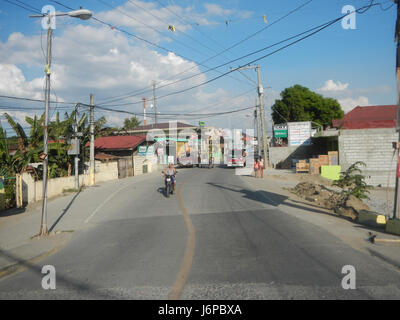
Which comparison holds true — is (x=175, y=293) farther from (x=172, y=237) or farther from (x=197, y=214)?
(x=197, y=214)

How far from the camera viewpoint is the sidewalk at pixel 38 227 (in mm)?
7488

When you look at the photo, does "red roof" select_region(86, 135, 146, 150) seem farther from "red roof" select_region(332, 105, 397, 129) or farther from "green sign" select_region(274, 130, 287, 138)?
"red roof" select_region(332, 105, 397, 129)

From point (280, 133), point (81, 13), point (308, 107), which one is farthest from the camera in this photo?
point (308, 107)

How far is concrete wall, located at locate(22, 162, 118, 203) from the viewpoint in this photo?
15.3 metres

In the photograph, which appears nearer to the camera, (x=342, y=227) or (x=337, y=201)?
(x=342, y=227)

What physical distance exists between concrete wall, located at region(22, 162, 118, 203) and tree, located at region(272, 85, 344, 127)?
37.7 m

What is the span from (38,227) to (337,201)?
36.5ft

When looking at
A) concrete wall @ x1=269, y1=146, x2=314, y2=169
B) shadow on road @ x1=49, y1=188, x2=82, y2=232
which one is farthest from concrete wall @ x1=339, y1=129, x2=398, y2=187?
shadow on road @ x1=49, y1=188, x2=82, y2=232

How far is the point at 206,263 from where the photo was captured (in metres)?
6.11

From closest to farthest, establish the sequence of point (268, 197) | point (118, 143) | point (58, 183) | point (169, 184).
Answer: point (268, 197) < point (169, 184) < point (58, 183) < point (118, 143)
